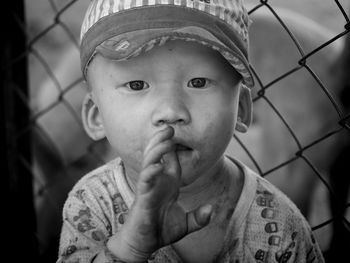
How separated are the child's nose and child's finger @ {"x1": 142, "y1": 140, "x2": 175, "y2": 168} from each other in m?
0.07

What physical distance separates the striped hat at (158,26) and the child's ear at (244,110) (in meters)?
0.16

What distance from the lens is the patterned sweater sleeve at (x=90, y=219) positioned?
113cm

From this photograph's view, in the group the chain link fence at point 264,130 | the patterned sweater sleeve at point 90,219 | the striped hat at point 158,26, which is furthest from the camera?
the chain link fence at point 264,130

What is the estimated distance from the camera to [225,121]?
103 centimetres

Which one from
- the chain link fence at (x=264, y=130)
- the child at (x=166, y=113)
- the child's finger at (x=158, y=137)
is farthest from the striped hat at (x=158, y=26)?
the chain link fence at (x=264, y=130)

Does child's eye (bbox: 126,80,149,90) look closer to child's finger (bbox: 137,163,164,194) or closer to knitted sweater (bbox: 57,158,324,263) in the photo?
child's finger (bbox: 137,163,164,194)

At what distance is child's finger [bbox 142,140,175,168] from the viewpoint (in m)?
0.89

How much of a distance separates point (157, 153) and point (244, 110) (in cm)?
35

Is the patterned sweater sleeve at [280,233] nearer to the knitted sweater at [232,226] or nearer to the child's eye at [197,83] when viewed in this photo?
the knitted sweater at [232,226]

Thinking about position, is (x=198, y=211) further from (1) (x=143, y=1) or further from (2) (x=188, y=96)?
(1) (x=143, y=1)

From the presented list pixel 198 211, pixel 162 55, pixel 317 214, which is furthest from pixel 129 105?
pixel 317 214

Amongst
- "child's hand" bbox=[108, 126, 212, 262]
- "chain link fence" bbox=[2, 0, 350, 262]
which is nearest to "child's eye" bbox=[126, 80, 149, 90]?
"child's hand" bbox=[108, 126, 212, 262]

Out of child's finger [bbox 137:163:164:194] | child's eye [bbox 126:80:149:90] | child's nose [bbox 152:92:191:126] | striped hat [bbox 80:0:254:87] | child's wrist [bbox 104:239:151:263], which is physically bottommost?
child's wrist [bbox 104:239:151:263]

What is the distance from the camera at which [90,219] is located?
1172 mm
